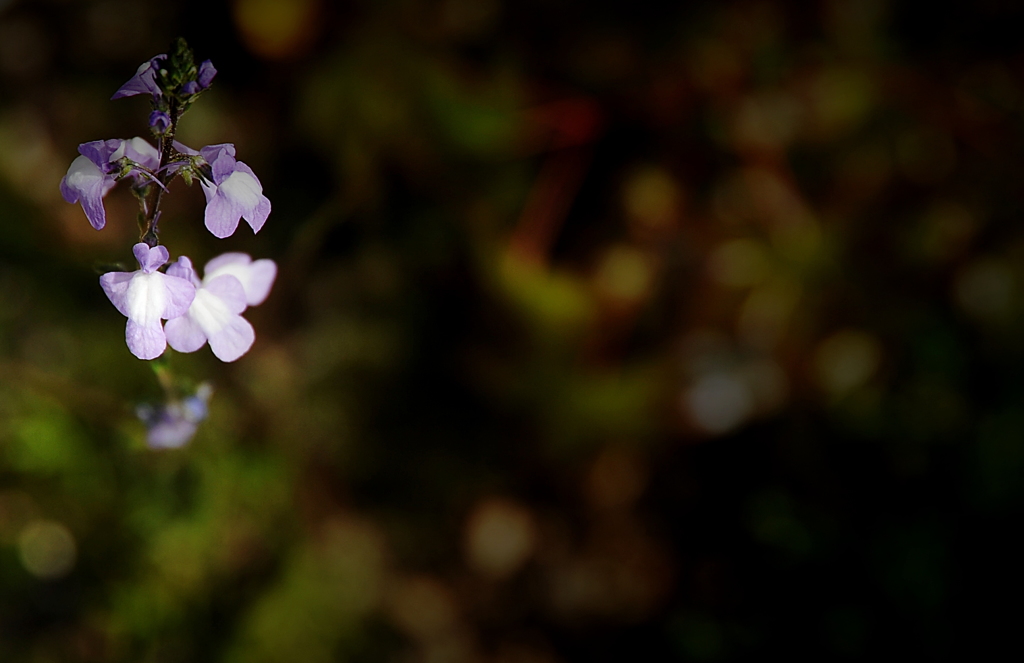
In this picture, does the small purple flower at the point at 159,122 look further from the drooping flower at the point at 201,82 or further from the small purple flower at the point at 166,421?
the small purple flower at the point at 166,421

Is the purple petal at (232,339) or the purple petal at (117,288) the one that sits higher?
the purple petal at (117,288)

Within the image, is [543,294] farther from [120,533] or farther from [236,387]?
[120,533]

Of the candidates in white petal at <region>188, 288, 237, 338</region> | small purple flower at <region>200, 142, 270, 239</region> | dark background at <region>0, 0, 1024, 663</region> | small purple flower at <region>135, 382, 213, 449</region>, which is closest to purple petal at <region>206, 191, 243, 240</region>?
small purple flower at <region>200, 142, 270, 239</region>

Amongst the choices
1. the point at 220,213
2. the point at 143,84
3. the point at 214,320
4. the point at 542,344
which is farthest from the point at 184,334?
the point at 542,344

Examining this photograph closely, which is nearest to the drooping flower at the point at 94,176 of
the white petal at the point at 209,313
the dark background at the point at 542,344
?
the white petal at the point at 209,313

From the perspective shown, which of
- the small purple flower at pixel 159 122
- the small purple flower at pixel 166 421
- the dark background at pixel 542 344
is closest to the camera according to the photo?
the small purple flower at pixel 159 122

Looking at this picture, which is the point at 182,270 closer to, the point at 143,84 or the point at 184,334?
the point at 184,334

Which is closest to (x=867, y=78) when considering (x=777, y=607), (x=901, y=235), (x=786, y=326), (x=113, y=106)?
(x=901, y=235)

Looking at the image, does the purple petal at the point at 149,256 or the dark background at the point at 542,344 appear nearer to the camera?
the purple petal at the point at 149,256
